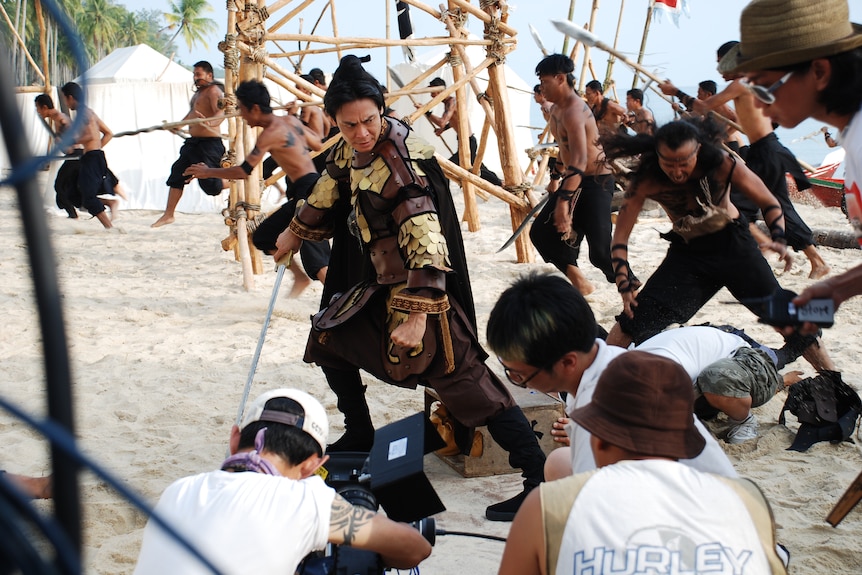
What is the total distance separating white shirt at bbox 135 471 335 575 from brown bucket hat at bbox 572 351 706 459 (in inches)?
25.5

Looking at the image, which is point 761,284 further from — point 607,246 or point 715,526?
point 715,526

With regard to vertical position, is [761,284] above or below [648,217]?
above

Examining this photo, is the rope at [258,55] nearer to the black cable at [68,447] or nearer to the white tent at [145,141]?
the white tent at [145,141]

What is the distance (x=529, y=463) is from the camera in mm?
3230

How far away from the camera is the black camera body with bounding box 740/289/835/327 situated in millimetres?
2188

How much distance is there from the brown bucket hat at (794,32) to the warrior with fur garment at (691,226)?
5.26ft

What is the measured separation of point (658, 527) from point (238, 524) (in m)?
0.82

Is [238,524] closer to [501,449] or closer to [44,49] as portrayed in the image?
[501,449]

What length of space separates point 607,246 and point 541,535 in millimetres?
4659

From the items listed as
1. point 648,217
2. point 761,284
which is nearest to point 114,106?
point 648,217

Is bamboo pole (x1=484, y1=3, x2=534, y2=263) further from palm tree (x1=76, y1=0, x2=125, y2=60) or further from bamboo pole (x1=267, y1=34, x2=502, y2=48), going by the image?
palm tree (x1=76, y1=0, x2=125, y2=60)

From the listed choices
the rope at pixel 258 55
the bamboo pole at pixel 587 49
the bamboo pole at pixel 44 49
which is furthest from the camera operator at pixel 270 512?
the bamboo pole at pixel 587 49

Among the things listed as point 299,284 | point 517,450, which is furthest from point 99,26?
point 517,450

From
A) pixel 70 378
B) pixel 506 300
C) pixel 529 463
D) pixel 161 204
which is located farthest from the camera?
pixel 161 204
